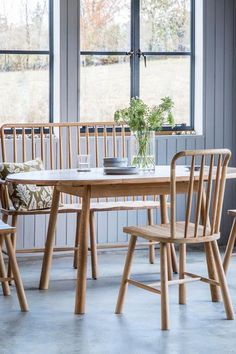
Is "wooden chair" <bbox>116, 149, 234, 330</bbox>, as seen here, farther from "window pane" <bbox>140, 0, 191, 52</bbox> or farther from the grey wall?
"window pane" <bbox>140, 0, 191, 52</bbox>

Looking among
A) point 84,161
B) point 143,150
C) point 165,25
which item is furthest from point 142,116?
point 165,25

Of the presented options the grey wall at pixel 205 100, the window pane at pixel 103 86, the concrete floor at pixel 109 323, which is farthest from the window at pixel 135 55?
the concrete floor at pixel 109 323

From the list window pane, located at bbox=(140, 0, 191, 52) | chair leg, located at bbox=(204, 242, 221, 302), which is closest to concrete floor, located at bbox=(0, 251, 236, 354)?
Result: chair leg, located at bbox=(204, 242, 221, 302)

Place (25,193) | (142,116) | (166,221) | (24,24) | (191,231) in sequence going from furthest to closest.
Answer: (24,24) < (166,221) < (25,193) < (142,116) < (191,231)

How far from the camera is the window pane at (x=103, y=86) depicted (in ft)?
18.8

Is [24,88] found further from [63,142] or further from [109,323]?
[109,323]

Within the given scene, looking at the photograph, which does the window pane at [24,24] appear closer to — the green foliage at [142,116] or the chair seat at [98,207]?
the chair seat at [98,207]

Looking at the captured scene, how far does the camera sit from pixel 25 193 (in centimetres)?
469

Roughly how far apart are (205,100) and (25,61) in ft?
4.63

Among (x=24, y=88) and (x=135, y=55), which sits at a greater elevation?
(x=135, y=55)

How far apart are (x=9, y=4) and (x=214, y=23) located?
1572mm

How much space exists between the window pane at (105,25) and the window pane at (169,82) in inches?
10.0

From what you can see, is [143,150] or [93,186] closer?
[93,186]

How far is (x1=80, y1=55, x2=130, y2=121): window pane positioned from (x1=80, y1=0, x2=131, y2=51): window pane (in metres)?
0.09
